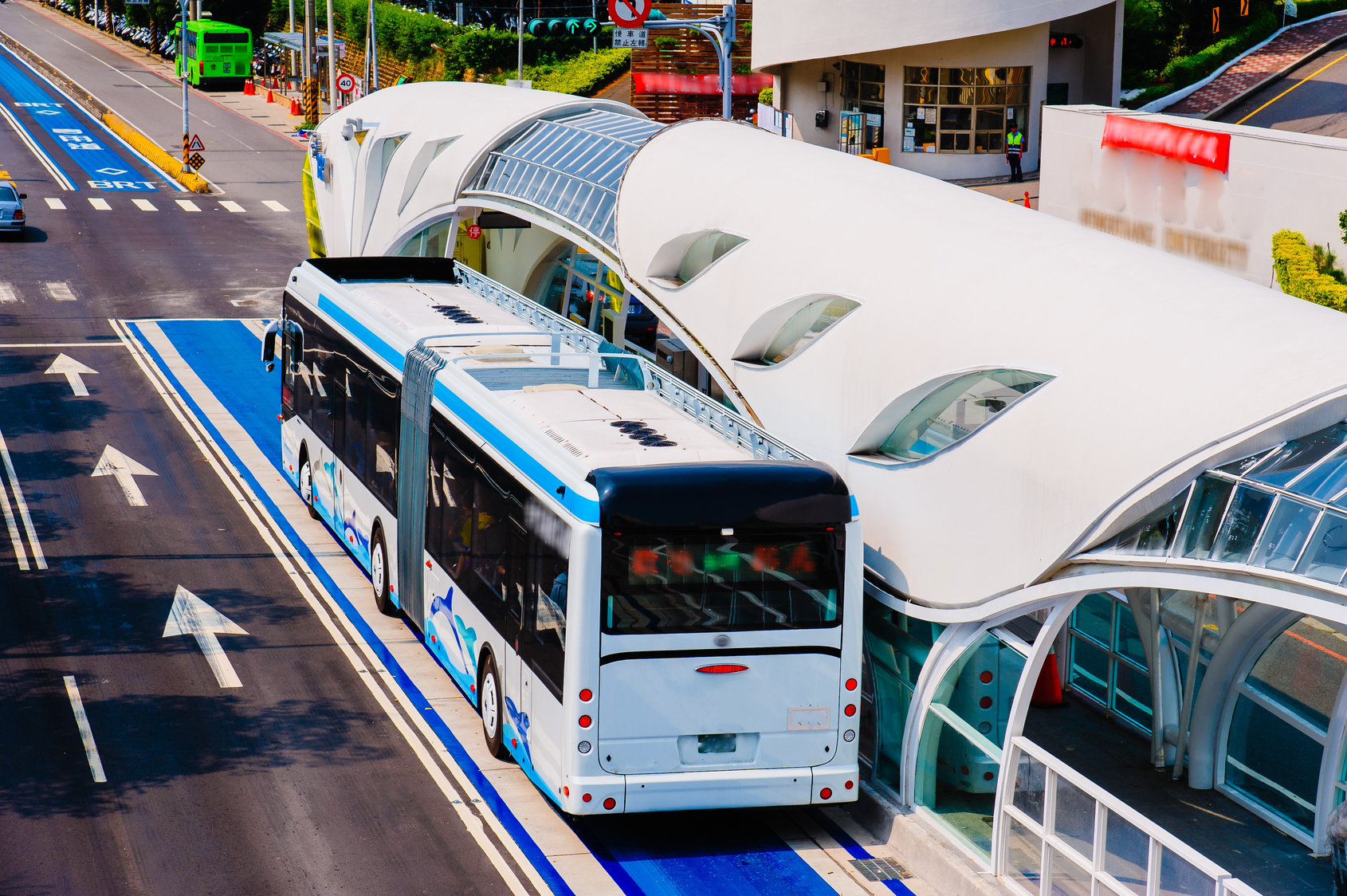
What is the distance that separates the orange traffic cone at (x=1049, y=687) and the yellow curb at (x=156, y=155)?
4498 centimetres

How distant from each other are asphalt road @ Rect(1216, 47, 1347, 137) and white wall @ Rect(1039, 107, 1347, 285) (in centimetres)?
1228

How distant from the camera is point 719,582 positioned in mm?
11258

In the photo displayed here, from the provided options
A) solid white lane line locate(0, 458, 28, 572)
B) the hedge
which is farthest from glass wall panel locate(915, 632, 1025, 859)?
solid white lane line locate(0, 458, 28, 572)

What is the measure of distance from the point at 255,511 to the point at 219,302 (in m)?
15.9

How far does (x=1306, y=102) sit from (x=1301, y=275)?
23.1 meters

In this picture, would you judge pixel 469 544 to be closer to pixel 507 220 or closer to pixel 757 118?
pixel 507 220

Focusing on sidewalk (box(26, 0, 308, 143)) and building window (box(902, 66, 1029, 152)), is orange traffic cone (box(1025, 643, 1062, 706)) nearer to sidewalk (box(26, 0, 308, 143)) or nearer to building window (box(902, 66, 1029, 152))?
building window (box(902, 66, 1029, 152))

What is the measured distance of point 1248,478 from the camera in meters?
8.98

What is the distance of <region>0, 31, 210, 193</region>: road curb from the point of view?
54.4 m

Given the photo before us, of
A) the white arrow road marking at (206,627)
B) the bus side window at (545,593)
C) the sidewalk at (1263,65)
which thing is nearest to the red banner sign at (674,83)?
the sidewalk at (1263,65)

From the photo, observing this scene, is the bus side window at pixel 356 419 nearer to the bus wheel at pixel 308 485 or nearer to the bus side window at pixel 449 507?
the bus wheel at pixel 308 485

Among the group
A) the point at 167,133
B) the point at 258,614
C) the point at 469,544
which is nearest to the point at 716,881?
the point at 469,544

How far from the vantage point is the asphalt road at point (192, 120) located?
179 ft

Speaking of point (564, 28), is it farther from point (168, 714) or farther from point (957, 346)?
point (957, 346)
